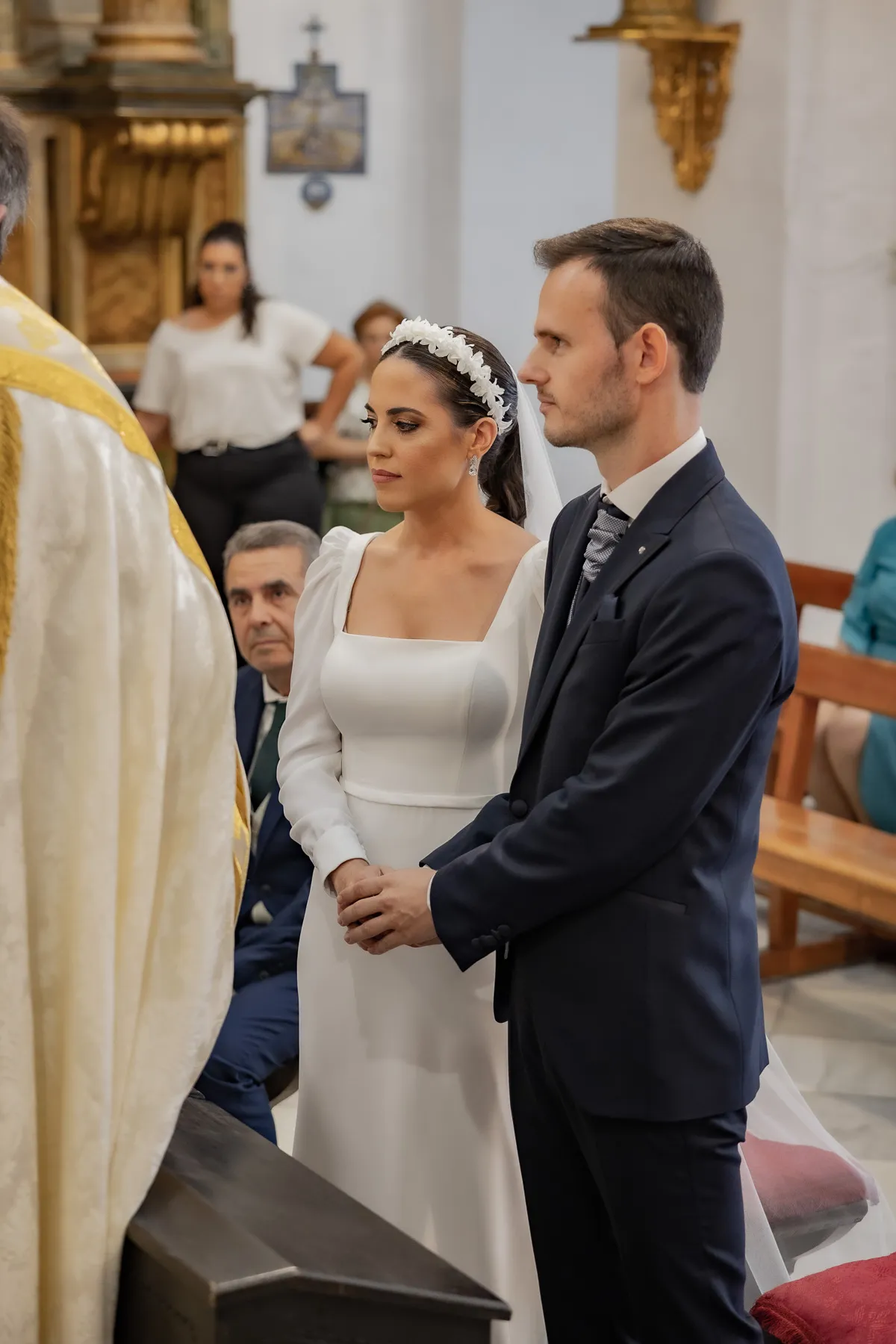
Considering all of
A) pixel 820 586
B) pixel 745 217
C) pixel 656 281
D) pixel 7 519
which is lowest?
pixel 820 586

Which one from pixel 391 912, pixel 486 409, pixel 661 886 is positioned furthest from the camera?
pixel 486 409

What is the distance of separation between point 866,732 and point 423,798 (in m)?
3.07

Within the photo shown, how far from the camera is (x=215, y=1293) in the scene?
5.16 ft

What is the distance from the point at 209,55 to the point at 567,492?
3.71 m

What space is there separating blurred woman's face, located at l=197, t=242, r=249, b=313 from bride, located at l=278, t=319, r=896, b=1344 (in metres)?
3.92

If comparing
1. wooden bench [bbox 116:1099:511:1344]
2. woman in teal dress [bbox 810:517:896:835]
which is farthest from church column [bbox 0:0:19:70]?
wooden bench [bbox 116:1099:511:1344]

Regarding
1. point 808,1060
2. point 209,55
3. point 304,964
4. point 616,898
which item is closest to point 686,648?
point 616,898

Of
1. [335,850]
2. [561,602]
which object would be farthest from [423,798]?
[561,602]

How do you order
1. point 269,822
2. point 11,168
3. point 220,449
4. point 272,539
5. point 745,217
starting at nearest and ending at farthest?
1. point 11,168
2. point 269,822
3. point 272,539
4. point 220,449
5. point 745,217

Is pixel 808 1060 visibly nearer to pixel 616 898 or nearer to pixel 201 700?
pixel 616 898

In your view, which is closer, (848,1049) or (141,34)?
(848,1049)

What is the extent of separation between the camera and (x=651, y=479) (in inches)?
87.0

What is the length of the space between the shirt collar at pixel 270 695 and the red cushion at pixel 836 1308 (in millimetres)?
1809

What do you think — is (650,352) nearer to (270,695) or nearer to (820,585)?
(270,695)
